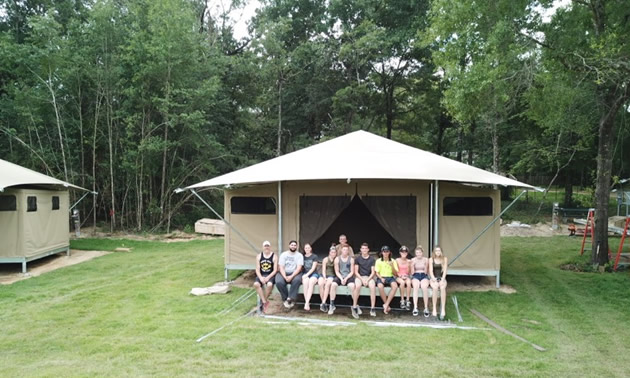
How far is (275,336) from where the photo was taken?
4.47 m

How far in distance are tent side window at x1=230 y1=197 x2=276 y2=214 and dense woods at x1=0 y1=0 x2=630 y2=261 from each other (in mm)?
4103

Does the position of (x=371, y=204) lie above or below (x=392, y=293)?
above

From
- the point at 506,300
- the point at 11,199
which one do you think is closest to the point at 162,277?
the point at 11,199

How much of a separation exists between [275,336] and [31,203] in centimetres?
718

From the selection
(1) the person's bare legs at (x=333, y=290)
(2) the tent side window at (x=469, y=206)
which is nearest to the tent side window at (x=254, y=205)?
(1) the person's bare legs at (x=333, y=290)

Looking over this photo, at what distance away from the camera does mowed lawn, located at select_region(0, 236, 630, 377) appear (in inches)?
144

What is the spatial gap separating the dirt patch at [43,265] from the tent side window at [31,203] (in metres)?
1.28

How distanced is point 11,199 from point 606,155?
38.9 feet

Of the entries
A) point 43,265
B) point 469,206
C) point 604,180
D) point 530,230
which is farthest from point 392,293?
point 530,230

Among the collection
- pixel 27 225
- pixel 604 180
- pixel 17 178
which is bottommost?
pixel 27 225

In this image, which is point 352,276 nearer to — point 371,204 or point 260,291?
point 260,291

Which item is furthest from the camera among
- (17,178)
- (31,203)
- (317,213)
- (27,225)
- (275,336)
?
(31,203)

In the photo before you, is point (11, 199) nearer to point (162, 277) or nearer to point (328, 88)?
point (162, 277)

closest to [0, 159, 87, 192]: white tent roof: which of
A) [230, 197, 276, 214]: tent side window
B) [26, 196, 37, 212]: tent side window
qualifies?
[26, 196, 37, 212]: tent side window
